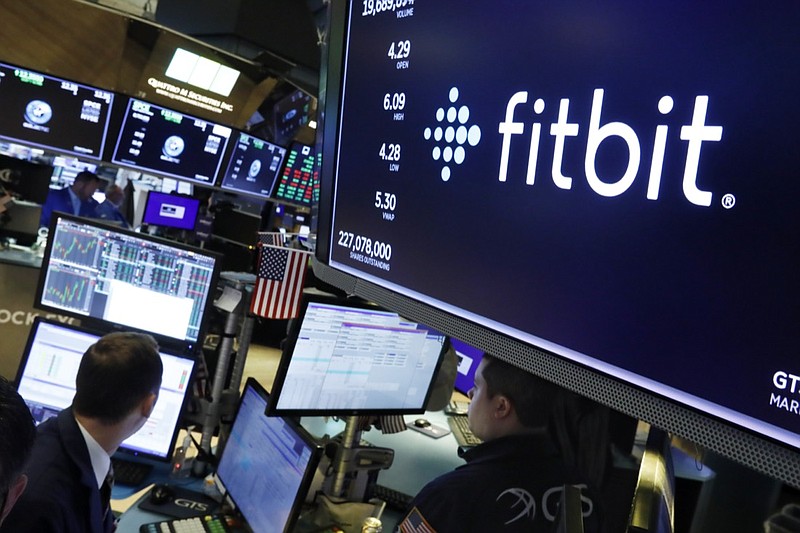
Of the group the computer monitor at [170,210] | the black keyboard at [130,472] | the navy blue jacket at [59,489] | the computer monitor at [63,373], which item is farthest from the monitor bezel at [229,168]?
the navy blue jacket at [59,489]

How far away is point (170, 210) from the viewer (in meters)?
5.94

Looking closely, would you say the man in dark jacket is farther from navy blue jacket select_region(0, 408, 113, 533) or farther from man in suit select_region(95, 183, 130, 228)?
man in suit select_region(95, 183, 130, 228)

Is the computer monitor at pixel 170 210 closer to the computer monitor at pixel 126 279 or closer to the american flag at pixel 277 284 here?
the computer monitor at pixel 126 279

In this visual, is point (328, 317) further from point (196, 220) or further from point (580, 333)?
point (196, 220)

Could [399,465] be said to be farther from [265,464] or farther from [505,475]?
[505,475]

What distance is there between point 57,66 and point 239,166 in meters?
1.65

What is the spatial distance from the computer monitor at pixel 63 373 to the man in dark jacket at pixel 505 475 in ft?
3.62

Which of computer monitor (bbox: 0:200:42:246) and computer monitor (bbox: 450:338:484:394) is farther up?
computer monitor (bbox: 0:200:42:246)

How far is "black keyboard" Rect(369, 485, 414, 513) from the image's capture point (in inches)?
84.7

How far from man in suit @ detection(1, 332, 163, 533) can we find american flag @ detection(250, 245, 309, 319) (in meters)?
0.46

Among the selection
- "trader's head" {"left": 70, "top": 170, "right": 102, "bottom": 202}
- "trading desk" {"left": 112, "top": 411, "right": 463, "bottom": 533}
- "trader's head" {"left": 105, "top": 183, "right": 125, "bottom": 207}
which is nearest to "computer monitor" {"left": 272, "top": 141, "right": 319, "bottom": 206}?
"trader's head" {"left": 70, "top": 170, "right": 102, "bottom": 202}

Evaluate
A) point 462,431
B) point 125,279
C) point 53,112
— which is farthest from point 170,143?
point 462,431

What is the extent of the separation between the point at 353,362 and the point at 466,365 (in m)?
1.34

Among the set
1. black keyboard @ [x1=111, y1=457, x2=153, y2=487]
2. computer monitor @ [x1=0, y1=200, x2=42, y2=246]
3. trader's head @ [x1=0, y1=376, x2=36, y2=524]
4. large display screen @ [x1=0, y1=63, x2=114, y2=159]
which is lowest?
black keyboard @ [x1=111, y1=457, x2=153, y2=487]
